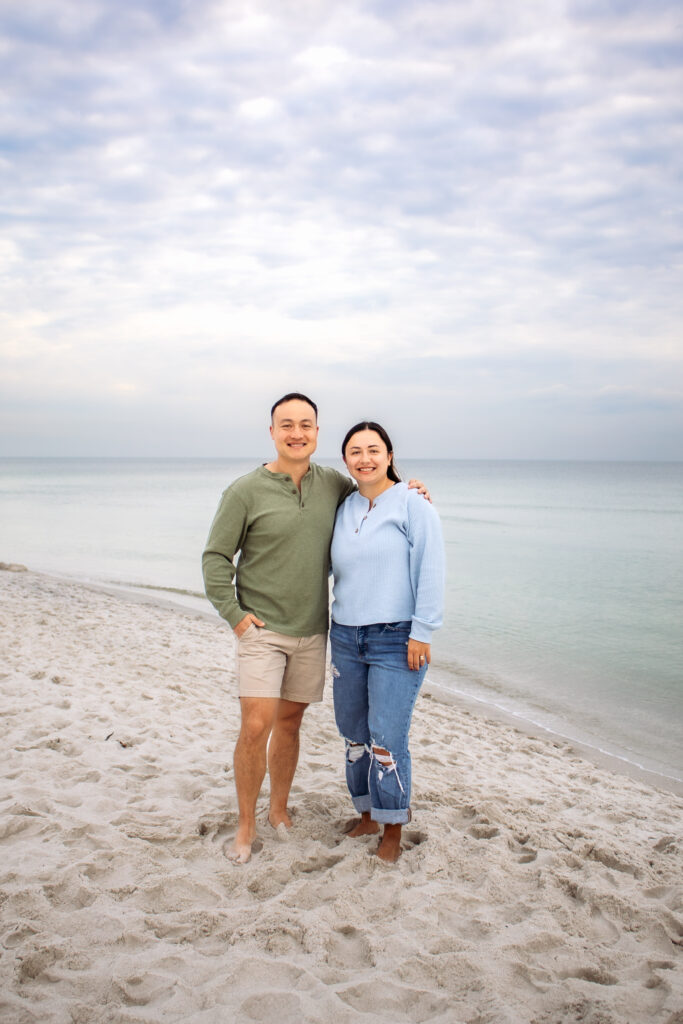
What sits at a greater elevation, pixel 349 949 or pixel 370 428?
pixel 370 428

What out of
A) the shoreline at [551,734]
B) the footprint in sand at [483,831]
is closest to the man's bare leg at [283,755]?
the footprint in sand at [483,831]

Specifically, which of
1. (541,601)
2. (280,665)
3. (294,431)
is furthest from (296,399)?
(541,601)

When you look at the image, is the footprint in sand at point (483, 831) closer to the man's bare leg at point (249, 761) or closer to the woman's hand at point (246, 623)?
the man's bare leg at point (249, 761)

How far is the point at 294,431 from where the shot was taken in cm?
352

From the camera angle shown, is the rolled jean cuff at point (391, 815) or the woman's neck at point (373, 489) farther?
the woman's neck at point (373, 489)

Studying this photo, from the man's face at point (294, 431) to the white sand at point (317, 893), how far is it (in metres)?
2.06

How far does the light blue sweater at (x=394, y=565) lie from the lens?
10.6 feet

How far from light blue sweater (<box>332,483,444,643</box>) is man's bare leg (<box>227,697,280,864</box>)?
1.99ft

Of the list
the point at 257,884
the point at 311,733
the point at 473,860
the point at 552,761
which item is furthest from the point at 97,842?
the point at 552,761

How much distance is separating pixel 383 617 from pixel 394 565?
259 mm

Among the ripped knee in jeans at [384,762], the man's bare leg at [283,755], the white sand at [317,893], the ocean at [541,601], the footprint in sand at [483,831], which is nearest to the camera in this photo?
the white sand at [317,893]

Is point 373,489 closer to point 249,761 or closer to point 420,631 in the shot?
point 420,631

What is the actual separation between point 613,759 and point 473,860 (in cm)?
340

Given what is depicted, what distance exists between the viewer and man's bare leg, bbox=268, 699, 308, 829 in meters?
A: 3.67
